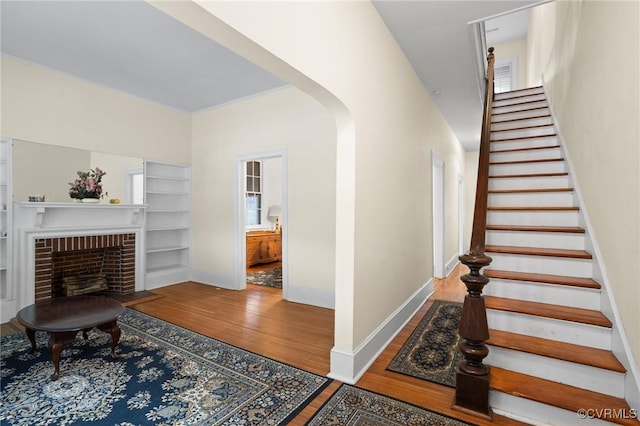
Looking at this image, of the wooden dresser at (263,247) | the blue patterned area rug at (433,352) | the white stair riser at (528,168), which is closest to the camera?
the blue patterned area rug at (433,352)

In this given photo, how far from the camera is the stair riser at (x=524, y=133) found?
3908 mm

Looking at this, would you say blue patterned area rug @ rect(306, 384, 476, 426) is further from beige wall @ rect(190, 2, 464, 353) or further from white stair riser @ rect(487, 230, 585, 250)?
white stair riser @ rect(487, 230, 585, 250)

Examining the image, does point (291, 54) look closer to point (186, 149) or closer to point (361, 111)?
point (361, 111)

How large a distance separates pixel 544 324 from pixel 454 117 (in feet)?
14.0

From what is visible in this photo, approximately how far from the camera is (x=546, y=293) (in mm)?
2297

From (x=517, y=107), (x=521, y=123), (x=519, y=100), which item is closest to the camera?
(x=521, y=123)

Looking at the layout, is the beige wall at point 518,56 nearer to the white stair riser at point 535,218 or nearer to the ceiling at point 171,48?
the ceiling at point 171,48

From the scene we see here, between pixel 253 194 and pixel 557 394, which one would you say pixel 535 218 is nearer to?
pixel 557 394

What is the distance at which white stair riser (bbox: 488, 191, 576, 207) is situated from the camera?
2.96m

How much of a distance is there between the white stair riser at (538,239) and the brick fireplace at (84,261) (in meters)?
4.75

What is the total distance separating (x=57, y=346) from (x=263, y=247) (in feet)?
14.5

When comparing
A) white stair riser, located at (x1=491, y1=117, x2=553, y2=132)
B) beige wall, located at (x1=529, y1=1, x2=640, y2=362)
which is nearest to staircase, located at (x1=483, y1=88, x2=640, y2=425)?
beige wall, located at (x1=529, y1=1, x2=640, y2=362)

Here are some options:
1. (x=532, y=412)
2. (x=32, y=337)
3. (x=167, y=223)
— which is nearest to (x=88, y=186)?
(x=167, y=223)

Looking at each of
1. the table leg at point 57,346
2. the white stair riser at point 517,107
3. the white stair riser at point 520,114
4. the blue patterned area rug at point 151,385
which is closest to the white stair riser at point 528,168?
the white stair riser at point 520,114
